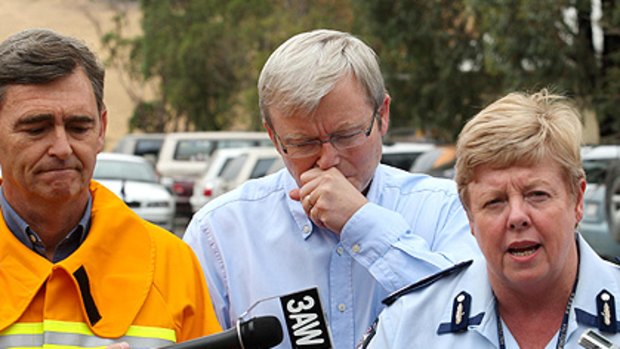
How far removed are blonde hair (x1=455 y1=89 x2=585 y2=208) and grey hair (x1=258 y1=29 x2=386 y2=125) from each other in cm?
47

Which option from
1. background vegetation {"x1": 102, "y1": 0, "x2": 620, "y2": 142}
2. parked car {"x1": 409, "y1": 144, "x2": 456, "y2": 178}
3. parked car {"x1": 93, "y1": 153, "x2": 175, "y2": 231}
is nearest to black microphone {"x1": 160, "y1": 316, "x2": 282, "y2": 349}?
background vegetation {"x1": 102, "y1": 0, "x2": 620, "y2": 142}

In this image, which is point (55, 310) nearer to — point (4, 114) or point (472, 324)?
point (4, 114)

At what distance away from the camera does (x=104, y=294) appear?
3252 millimetres

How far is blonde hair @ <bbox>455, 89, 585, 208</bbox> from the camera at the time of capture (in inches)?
116

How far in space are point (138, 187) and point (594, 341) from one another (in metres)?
19.0

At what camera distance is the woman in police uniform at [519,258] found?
293cm

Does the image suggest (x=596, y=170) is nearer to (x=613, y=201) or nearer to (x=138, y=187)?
(x=613, y=201)

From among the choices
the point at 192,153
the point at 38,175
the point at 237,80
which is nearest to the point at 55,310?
the point at 38,175

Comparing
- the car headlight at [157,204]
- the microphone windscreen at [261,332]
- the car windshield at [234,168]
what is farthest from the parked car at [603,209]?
the car windshield at [234,168]

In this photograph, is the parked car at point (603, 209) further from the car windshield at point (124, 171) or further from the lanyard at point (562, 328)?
the car windshield at point (124, 171)

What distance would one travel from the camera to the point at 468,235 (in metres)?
3.59

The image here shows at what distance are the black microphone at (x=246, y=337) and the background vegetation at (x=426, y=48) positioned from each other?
30.1ft

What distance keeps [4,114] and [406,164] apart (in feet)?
56.5

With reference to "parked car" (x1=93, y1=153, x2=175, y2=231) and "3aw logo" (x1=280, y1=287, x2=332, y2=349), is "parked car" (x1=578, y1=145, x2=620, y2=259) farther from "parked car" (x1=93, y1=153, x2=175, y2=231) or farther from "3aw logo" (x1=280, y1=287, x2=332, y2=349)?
"3aw logo" (x1=280, y1=287, x2=332, y2=349)
